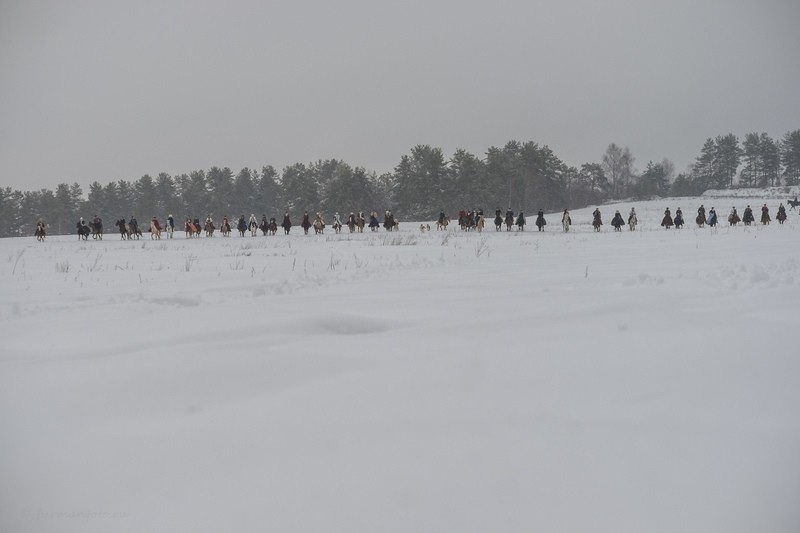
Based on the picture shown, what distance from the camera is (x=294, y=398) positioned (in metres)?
2.58

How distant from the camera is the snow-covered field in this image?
1791 mm

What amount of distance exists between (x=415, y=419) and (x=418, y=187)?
60.3 meters

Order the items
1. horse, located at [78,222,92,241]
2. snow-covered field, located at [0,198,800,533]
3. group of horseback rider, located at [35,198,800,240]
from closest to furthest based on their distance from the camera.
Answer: snow-covered field, located at [0,198,800,533] < horse, located at [78,222,92,241] < group of horseback rider, located at [35,198,800,240]

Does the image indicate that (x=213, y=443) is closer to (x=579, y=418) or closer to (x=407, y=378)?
(x=407, y=378)

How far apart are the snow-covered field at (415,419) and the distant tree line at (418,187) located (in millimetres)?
58349

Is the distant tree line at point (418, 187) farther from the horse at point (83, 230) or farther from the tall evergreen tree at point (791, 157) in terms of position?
the horse at point (83, 230)

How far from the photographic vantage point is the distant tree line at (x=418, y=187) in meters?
62.4

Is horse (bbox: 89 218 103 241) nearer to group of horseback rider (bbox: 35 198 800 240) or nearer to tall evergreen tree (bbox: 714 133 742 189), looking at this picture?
group of horseback rider (bbox: 35 198 800 240)

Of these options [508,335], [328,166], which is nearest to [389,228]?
[508,335]

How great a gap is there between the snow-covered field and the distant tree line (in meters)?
58.3

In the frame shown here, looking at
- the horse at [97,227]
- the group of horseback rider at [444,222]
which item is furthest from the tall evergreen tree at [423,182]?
the horse at [97,227]

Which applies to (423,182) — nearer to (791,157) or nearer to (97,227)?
(97,227)

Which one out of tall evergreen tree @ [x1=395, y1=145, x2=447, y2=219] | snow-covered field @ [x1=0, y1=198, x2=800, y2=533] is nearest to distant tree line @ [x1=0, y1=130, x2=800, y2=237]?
tall evergreen tree @ [x1=395, y1=145, x2=447, y2=219]

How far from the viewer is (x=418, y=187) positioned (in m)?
61.6
